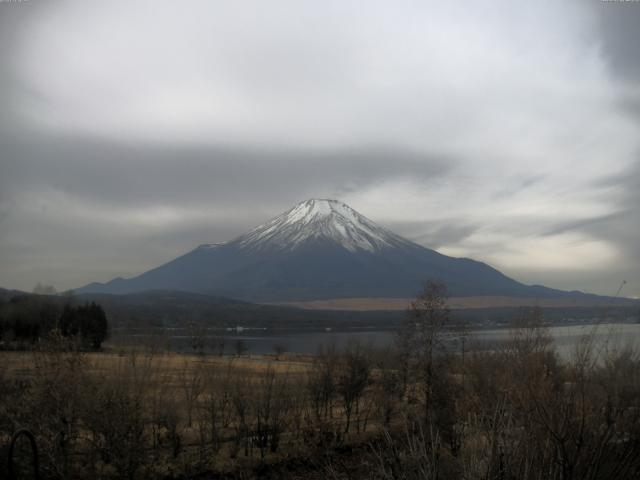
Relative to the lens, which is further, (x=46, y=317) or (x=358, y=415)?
(x=46, y=317)

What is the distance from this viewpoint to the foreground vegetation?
19.4 ft

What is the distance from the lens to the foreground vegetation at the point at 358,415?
19.4 ft

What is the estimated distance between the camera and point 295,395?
87.8 feet

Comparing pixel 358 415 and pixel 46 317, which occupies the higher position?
pixel 46 317

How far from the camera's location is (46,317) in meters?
70.4

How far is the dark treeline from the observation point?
2675 inches

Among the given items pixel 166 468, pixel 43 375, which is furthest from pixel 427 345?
pixel 43 375

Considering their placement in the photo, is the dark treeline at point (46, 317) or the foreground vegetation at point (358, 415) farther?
the dark treeline at point (46, 317)

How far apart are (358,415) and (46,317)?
51710 millimetres

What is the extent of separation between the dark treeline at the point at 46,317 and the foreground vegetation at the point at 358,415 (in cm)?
4225

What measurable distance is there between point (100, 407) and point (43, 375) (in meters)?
1.70

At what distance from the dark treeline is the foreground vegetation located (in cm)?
4225

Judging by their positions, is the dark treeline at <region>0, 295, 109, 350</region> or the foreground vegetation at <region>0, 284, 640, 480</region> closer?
the foreground vegetation at <region>0, 284, 640, 480</region>

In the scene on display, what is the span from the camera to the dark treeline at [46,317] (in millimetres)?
67938
